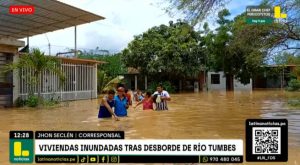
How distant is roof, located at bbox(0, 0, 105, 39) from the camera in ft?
66.1

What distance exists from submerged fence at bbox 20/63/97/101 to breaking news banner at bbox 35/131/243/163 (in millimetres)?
15504

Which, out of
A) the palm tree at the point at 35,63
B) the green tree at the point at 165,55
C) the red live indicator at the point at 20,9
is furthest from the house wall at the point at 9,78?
the green tree at the point at 165,55

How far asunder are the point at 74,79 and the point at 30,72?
5.44 m

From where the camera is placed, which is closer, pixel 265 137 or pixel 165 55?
pixel 265 137

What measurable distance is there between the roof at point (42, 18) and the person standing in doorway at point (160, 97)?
7865 mm

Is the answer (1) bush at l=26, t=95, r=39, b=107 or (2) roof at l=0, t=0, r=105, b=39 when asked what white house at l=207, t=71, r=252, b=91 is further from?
(1) bush at l=26, t=95, r=39, b=107

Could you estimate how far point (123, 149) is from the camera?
16.4ft

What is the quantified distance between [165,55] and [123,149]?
3367 cm

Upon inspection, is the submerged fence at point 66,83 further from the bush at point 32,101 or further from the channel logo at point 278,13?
the channel logo at point 278,13

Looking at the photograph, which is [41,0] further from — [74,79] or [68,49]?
A: [68,49]

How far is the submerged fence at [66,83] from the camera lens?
2083 cm

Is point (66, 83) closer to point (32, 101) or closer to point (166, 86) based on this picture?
point (32, 101)

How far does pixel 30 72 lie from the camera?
20.9 m

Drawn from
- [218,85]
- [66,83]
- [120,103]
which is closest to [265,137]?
[120,103]
